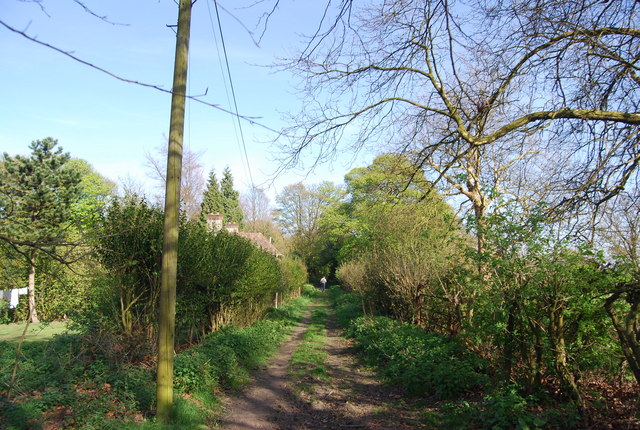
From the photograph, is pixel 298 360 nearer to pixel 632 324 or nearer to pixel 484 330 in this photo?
Result: pixel 484 330

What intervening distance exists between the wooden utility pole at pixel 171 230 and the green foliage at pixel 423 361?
4446 millimetres

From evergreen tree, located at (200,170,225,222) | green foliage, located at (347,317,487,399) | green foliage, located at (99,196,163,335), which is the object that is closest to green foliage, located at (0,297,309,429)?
green foliage, located at (99,196,163,335)

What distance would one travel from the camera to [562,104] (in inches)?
217

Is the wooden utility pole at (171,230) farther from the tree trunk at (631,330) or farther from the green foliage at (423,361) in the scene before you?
the tree trunk at (631,330)

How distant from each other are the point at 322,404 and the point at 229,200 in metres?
50.5

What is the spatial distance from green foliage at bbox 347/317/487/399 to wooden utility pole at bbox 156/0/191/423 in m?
4.45

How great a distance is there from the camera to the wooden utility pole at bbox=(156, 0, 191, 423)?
18.5 ft

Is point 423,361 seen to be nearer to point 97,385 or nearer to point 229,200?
point 97,385

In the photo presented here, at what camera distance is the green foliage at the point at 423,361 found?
7.18 metres

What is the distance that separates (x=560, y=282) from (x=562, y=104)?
2290mm

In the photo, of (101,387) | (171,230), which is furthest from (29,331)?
(171,230)

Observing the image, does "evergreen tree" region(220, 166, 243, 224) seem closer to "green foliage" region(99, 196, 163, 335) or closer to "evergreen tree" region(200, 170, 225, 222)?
Answer: "evergreen tree" region(200, 170, 225, 222)

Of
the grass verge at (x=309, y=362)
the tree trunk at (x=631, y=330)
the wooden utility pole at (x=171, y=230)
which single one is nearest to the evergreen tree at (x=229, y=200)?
the grass verge at (x=309, y=362)

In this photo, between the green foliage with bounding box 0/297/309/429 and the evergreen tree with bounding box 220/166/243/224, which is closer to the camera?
the green foliage with bounding box 0/297/309/429
